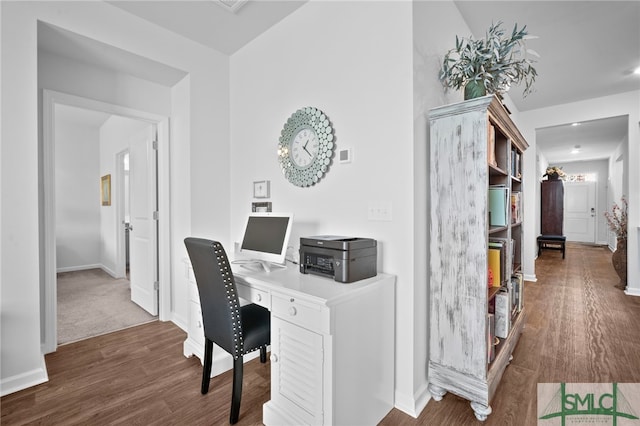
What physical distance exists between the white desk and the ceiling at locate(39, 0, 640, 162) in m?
2.14

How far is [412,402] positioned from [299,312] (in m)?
0.90

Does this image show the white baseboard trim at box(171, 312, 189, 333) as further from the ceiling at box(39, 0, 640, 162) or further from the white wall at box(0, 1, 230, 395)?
the ceiling at box(39, 0, 640, 162)

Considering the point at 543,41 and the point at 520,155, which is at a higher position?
the point at 543,41

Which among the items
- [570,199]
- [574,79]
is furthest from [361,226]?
[570,199]

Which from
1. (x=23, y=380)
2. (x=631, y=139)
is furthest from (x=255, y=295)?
(x=631, y=139)

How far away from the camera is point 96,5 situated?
2.26 m

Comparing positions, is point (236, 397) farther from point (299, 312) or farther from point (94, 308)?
point (94, 308)

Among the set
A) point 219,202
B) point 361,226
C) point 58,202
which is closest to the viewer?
point 361,226

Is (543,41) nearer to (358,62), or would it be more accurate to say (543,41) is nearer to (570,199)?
(358,62)

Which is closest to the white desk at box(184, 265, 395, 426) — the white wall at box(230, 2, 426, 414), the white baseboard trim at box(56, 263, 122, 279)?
the white wall at box(230, 2, 426, 414)

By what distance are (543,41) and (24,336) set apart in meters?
4.80

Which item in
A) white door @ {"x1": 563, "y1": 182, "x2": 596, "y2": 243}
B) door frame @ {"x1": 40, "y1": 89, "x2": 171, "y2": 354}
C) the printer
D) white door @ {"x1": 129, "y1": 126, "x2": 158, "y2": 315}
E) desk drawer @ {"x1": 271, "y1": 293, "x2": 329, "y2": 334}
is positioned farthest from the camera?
white door @ {"x1": 563, "y1": 182, "x2": 596, "y2": 243}

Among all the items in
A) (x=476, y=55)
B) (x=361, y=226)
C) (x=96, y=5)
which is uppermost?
(x=96, y=5)

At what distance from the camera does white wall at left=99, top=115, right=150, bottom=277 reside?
15.7 ft
